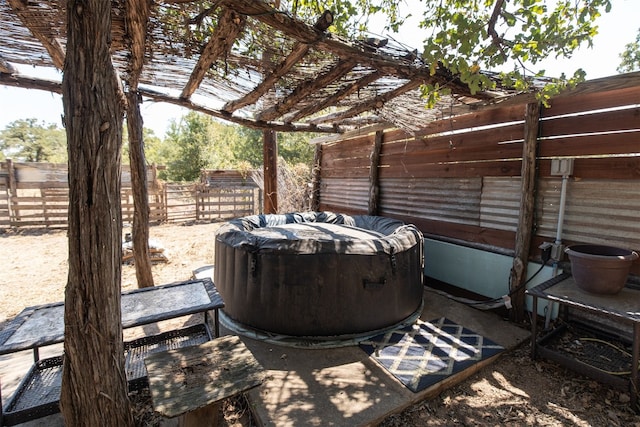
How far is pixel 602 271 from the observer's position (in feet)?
7.05

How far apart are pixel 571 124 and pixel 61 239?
357 inches

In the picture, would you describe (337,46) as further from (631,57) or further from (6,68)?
(631,57)

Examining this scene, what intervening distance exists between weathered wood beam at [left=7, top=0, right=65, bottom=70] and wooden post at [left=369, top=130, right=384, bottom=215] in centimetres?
392

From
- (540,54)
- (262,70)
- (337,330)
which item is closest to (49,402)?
(337,330)

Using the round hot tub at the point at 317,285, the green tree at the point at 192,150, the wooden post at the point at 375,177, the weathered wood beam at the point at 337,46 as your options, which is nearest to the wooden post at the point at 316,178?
the wooden post at the point at 375,177

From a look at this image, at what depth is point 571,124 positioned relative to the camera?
2738mm

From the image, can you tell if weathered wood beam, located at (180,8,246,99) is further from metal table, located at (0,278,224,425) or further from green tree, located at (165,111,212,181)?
green tree, located at (165,111,212,181)

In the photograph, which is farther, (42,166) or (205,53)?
(42,166)

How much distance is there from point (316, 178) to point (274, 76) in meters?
4.37

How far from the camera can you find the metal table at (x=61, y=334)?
5.76 ft

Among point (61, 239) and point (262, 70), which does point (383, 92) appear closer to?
point (262, 70)

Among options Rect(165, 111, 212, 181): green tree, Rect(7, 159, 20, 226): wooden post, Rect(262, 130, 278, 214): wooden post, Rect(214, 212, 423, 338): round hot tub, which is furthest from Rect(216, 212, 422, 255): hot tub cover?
Rect(165, 111, 212, 181): green tree

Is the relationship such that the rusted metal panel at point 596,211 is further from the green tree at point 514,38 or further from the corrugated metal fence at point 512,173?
the green tree at point 514,38

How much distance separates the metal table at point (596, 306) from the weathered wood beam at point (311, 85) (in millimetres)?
2147
